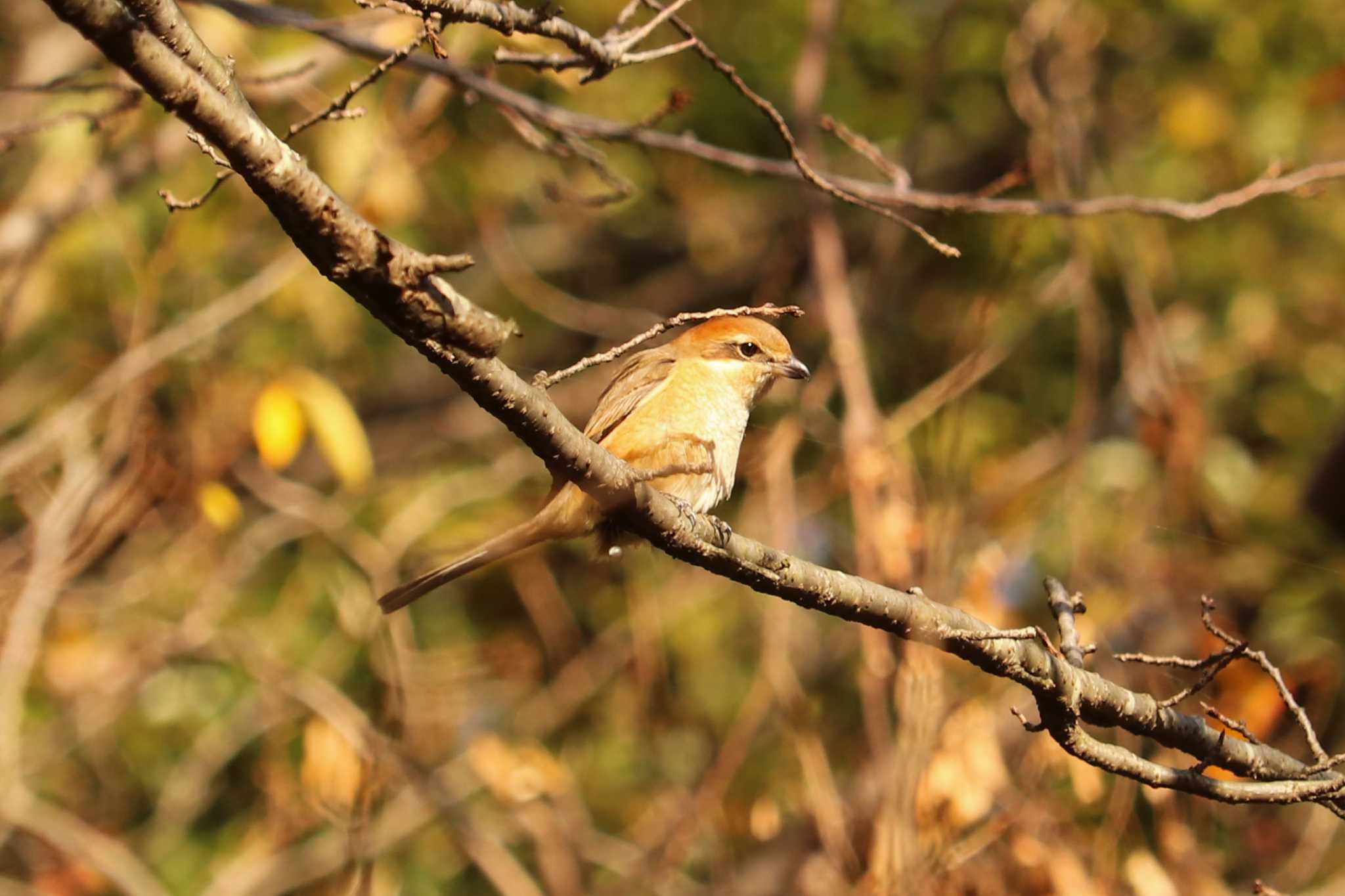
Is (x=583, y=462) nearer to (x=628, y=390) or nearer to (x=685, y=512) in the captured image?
(x=685, y=512)

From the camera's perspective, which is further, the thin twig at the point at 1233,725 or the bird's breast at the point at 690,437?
the bird's breast at the point at 690,437

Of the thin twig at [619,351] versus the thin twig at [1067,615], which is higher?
the thin twig at [1067,615]

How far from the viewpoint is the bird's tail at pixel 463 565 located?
353 centimetres

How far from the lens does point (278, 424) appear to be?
16.8 ft

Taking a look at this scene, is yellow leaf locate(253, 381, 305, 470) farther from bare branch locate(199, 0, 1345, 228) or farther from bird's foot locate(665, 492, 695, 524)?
bird's foot locate(665, 492, 695, 524)

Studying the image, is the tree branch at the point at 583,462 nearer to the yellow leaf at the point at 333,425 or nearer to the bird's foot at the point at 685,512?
the bird's foot at the point at 685,512

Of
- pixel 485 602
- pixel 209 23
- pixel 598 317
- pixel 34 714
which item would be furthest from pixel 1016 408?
pixel 34 714

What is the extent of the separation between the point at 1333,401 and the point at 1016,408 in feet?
5.44

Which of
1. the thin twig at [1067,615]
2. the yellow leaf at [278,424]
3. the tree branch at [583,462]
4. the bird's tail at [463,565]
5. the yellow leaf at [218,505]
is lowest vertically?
the tree branch at [583,462]

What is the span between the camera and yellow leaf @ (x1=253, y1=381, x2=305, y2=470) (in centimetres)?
504

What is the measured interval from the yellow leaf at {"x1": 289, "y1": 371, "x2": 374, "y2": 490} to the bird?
1.36 m

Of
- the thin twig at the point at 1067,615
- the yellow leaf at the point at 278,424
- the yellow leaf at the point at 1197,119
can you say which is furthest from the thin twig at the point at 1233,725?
the yellow leaf at the point at 1197,119

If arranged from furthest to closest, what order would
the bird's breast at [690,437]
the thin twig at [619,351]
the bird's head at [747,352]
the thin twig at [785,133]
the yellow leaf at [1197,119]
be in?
the yellow leaf at [1197,119] < the bird's head at [747,352] < the bird's breast at [690,437] < the thin twig at [785,133] < the thin twig at [619,351]

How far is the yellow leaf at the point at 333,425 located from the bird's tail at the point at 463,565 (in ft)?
5.69
